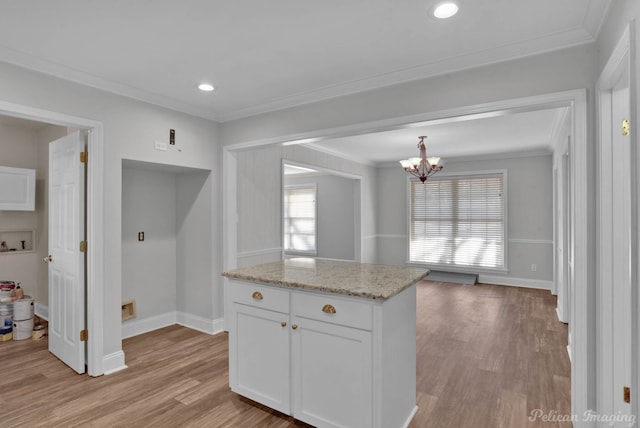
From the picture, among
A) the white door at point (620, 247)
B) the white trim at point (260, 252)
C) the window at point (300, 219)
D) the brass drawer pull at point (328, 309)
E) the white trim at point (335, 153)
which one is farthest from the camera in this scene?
the window at point (300, 219)

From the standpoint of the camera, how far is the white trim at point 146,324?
12.4 feet

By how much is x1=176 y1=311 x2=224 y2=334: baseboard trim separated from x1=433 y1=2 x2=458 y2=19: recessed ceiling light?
3.57m

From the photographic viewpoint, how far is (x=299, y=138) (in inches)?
133

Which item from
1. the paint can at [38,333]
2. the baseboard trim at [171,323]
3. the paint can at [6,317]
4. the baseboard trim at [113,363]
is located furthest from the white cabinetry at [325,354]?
the paint can at [6,317]

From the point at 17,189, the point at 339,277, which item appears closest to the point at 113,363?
the point at 339,277

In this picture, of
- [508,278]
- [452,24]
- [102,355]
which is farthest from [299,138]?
[508,278]

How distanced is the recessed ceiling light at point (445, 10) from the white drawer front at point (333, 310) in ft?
5.48

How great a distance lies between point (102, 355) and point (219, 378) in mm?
1028

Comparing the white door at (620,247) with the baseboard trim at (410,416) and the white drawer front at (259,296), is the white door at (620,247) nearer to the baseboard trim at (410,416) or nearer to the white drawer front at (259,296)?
the baseboard trim at (410,416)

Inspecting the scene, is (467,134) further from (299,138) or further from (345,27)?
(345,27)

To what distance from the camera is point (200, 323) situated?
4.04 meters

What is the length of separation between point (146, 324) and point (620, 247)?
4.31 metres

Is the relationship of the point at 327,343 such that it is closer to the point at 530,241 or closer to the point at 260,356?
the point at 260,356

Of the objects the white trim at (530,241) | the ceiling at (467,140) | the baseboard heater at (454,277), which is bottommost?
the baseboard heater at (454,277)
